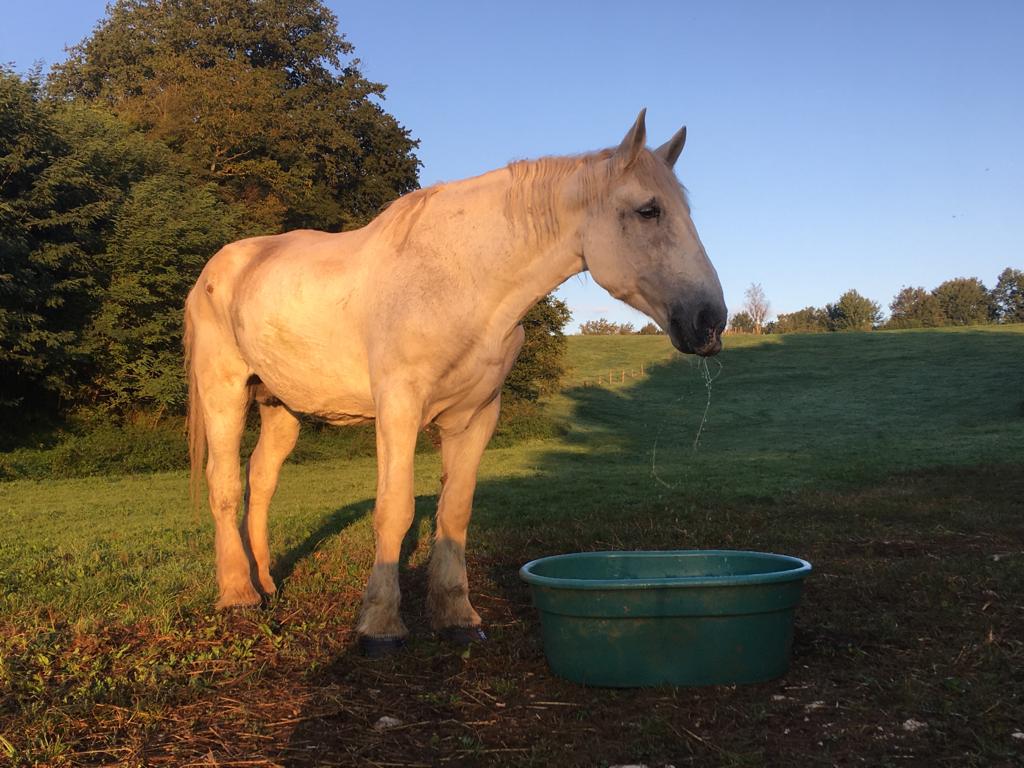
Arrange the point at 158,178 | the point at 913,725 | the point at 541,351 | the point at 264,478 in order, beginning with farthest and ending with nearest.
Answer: the point at 541,351
the point at 158,178
the point at 264,478
the point at 913,725

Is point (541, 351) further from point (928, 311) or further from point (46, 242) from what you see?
point (928, 311)

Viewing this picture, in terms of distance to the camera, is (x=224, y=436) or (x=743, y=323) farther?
(x=743, y=323)

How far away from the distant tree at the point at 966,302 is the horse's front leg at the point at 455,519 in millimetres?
91760

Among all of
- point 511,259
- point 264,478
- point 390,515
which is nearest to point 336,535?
point 264,478

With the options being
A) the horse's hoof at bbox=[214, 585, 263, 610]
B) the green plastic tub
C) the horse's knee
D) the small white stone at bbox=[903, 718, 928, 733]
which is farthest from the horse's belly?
the small white stone at bbox=[903, 718, 928, 733]

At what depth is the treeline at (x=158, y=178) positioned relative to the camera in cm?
1992

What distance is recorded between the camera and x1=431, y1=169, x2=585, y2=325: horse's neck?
4.36m

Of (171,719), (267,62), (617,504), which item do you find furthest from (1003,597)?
(267,62)

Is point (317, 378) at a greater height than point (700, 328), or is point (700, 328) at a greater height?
point (700, 328)

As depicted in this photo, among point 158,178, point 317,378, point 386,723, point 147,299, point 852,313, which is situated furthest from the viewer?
point 852,313

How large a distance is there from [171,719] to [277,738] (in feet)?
1.64

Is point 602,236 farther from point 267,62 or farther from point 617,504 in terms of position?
point 267,62

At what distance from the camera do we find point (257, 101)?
29656mm

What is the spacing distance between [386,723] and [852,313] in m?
86.7
